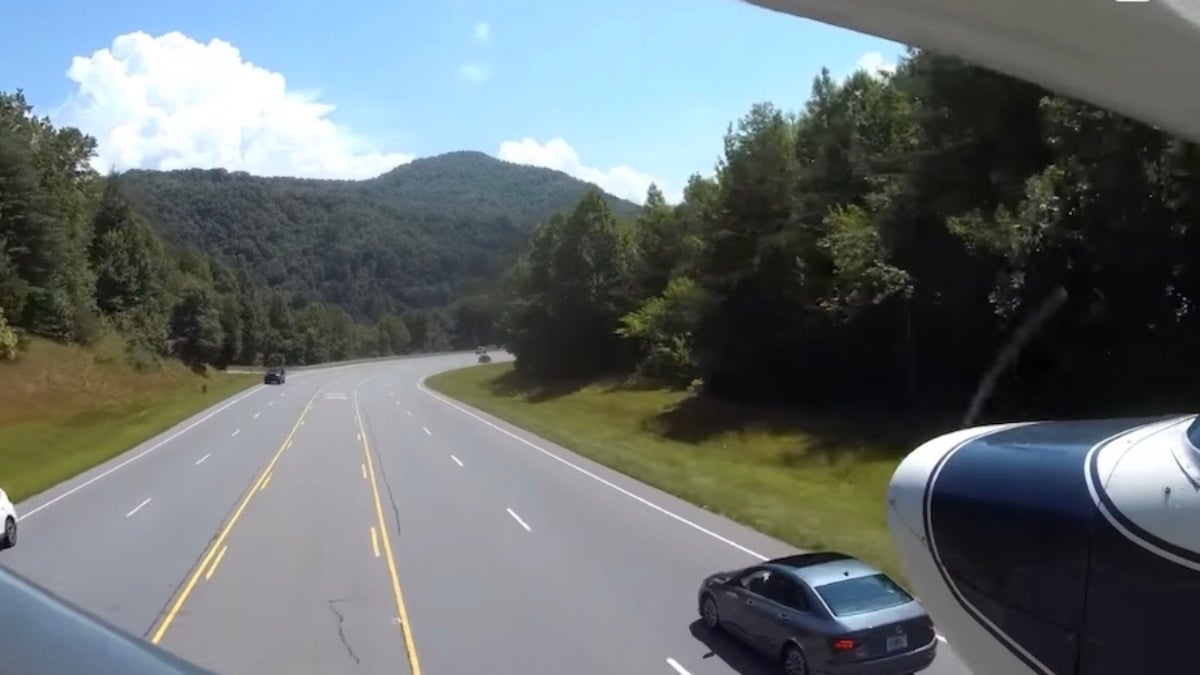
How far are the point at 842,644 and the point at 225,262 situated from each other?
430ft

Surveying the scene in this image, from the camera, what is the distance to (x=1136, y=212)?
85.9ft

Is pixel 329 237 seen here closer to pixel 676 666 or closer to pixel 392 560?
pixel 392 560

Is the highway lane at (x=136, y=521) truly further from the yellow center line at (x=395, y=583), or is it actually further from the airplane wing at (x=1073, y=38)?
the airplane wing at (x=1073, y=38)

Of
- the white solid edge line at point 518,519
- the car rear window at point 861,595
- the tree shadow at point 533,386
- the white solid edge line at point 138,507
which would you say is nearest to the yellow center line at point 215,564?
the white solid edge line at point 518,519

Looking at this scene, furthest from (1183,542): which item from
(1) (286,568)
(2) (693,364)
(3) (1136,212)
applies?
(2) (693,364)

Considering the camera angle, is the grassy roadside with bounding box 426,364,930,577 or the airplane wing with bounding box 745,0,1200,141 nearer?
the airplane wing with bounding box 745,0,1200,141

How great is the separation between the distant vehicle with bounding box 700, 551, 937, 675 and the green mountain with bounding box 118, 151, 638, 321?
115 meters

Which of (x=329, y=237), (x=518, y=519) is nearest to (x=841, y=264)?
(x=518, y=519)

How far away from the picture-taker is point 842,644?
10.7 metres

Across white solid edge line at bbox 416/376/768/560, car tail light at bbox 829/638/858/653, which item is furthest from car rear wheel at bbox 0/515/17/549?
car tail light at bbox 829/638/858/653

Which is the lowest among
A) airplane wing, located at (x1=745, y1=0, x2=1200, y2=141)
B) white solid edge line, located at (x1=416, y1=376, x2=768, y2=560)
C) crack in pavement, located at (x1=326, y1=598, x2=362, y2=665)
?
white solid edge line, located at (x1=416, y1=376, x2=768, y2=560)

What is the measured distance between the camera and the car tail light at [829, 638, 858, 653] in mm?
10703

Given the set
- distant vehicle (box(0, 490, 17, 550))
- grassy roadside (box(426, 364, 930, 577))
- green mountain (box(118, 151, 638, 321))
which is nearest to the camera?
distant vehicle (box(0, 490, 17, 550))

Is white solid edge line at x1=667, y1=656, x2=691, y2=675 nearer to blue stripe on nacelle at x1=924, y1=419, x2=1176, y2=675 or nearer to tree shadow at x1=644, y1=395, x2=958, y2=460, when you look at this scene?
blue stripe on nacelle at x1=924, y1=419, x2=1176, y2=675
